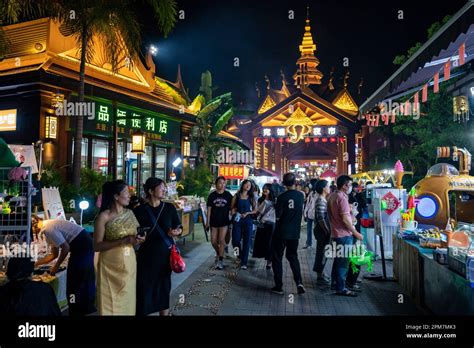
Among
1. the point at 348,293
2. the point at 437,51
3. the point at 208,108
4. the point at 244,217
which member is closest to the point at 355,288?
the point at 348,293

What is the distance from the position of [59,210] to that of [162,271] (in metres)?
3.76

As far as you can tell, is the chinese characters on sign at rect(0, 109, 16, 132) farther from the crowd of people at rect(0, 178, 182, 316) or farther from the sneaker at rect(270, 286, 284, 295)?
A: the sneaker at rect(270, 286, 284, 295)

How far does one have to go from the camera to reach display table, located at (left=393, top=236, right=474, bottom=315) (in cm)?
375

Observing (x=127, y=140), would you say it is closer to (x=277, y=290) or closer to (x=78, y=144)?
(x=78, y=144)

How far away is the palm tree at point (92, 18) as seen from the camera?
8.36 m

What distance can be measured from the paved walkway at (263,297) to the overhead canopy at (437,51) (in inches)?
147

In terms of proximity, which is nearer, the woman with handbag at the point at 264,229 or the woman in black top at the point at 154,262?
the woman in black top at the point at 154,262

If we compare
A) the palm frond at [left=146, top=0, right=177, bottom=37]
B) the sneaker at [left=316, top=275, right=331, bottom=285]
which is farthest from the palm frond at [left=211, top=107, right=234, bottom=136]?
the sneaker at [left=316, top=275, right=331, bottom=285]

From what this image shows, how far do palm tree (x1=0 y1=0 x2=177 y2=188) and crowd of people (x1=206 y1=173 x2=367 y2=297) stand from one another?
407 centimetres

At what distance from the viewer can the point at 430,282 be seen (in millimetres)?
4625

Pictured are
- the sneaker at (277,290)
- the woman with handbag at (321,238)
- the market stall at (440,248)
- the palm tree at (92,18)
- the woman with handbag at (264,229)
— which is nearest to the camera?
the market stall at (440,248)

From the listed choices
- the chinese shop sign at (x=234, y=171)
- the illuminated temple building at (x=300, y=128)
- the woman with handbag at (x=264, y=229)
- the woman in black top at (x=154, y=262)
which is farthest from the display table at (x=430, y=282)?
the illuminated temple building at (x=300, y=128)

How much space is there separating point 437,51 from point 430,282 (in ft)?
10.7

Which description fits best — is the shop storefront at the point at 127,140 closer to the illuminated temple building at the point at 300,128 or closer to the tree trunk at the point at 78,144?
the tree trunk at the point at 78,144
